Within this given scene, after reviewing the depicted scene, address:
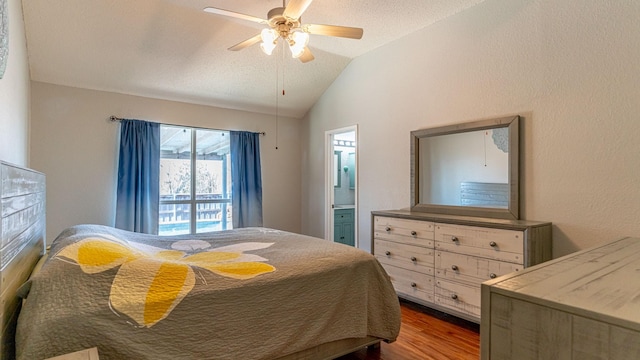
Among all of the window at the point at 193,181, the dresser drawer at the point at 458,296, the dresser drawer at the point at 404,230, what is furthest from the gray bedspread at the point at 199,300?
the window at the point at 193,181

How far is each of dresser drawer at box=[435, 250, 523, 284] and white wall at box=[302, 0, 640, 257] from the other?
485mm

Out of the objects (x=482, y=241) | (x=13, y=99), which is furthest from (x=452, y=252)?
(x=13, y=99)

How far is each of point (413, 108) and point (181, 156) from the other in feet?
10.0

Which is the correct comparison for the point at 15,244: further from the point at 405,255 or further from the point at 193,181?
the point at 193,181

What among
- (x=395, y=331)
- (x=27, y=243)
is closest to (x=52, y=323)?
(x=27, y=243)

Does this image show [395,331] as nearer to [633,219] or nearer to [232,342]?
[232,342]

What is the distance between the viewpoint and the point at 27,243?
4.94 ft

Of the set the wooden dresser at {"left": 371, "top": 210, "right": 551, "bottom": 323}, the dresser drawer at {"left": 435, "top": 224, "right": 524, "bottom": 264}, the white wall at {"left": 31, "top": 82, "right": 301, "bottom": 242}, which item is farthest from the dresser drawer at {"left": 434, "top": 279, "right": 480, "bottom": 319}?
the white wall at {"left": 31, "top": 82, "right": 301, "bottom": 242}

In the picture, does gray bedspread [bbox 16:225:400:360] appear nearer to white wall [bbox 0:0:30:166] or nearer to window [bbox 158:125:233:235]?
white wall [bbox 0:0:30:166]

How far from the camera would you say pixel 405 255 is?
3008 millimetres

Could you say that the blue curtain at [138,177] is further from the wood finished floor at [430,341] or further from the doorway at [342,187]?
the wood finished floor at [430,341]

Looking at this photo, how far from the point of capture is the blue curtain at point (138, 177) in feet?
12.2

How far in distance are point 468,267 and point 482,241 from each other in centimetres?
25

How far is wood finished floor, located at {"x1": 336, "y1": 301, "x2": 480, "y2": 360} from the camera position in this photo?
216cm
